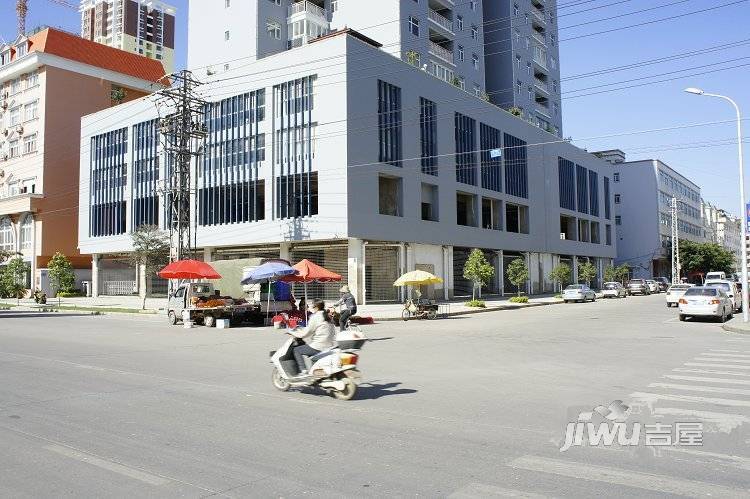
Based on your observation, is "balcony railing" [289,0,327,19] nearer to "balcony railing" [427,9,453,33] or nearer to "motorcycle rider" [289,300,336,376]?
"balcony railing" [427,9,453,33]

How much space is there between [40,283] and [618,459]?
213 feet

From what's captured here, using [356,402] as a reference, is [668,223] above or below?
above

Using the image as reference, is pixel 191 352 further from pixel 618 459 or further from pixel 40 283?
pixel 40 283

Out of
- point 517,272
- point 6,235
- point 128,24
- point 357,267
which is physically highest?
point 128,24

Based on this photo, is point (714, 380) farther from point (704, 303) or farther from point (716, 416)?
point (704, 303)

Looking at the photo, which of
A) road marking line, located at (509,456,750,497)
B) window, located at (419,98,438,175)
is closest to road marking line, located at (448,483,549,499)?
road marking line, located at (509,456,750,497)

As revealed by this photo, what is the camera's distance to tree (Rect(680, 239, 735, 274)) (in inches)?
3602

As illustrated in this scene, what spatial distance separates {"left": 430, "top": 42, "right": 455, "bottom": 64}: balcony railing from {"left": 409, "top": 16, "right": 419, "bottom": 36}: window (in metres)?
2.20

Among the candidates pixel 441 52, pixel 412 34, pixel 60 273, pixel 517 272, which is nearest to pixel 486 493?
pixel 517 272

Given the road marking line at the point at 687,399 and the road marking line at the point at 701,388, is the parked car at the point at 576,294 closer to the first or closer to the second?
the road marking line at the point at 701,388

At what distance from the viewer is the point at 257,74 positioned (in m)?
42.2

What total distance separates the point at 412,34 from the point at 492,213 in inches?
698

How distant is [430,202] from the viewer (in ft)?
148

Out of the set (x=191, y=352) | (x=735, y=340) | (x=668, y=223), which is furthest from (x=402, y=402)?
(x=668, y=223)
